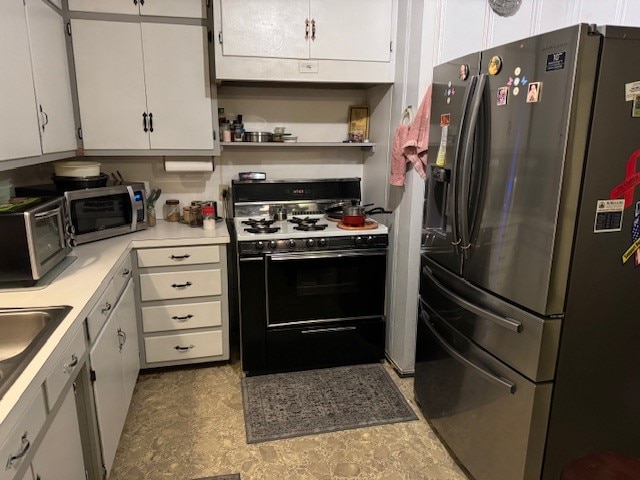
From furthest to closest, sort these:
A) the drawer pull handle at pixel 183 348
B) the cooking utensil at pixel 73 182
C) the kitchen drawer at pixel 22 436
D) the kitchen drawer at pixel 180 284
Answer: the drawer pull handle at pixel 183 348 < the kitchen drawer at pixel 180 284 < the cooking utensil at pixel 73 182 < the kitchen drawer at pixel 22 436

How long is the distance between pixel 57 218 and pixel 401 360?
2.07 meters

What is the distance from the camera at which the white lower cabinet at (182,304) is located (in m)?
2.70

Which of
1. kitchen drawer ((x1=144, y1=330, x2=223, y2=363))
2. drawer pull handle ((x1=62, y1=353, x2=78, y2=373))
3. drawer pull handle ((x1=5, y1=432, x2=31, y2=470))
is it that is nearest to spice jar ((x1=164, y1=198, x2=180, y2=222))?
kitchen drawer ((x1=144, y1=330, x2=223, y2=363))

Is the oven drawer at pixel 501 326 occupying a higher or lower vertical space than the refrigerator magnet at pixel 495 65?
lower

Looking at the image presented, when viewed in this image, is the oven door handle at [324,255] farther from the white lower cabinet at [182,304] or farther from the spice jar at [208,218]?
the spice jar at [208,218]

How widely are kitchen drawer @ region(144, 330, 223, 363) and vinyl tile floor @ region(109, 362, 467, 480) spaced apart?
9.7 inches

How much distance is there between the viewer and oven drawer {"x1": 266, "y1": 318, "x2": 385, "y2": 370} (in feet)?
9.39

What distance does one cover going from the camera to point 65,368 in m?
1.45

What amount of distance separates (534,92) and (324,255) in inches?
60.1

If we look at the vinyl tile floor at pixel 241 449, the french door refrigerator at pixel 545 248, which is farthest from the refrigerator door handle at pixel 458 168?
the vinyl tile floor at pixel 241 449

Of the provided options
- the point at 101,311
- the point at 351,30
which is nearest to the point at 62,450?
the point at 101,311

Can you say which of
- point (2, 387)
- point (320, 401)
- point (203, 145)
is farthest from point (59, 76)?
point (320, 401)

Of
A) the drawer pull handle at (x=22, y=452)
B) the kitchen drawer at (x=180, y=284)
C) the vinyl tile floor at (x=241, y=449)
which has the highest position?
the drawer pull handle at (x=22, y=452)

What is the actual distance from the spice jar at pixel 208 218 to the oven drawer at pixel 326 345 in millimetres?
762
